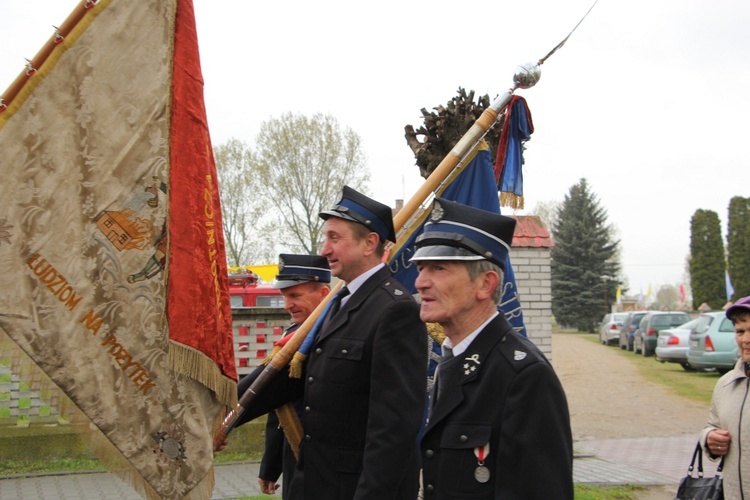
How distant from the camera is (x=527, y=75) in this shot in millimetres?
4984

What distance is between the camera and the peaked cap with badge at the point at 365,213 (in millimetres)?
3879

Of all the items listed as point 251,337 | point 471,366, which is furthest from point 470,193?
point 251,337

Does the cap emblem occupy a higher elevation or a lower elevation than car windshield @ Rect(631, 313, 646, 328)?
higher

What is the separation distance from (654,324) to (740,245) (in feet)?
63.4

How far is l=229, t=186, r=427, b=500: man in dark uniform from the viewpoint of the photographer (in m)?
3.32

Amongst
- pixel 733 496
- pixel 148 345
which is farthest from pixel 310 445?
pixel 733 496

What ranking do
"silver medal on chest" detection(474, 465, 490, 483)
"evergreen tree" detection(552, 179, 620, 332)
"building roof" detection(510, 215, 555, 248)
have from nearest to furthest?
"silver medal on chest" detection(474, 465, 490, 483), "building roof" detection(510, 215, 555, 248), "evergreen tree" detection(552, 179, 620, 332)

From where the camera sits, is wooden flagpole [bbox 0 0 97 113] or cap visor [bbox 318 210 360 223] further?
cap visor [bbox 318 210 360 223]

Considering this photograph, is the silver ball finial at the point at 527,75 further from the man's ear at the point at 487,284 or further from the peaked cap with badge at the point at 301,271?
the man's ear at the point at 487,284

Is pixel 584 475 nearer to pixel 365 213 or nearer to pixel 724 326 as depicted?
pixel 365 213

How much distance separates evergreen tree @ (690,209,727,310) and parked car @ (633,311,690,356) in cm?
1908

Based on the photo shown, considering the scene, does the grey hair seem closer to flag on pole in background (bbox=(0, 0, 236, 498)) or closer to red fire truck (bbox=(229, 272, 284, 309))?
flag on pole in background (bbox=(0, 0, 236, 498))

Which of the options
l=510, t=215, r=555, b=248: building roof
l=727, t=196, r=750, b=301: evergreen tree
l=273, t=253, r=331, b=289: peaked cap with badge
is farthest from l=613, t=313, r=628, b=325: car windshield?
l=273, t=253, r=331, b=289: peaked cap with badge

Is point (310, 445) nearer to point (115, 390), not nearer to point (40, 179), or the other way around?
point (115, 390)
